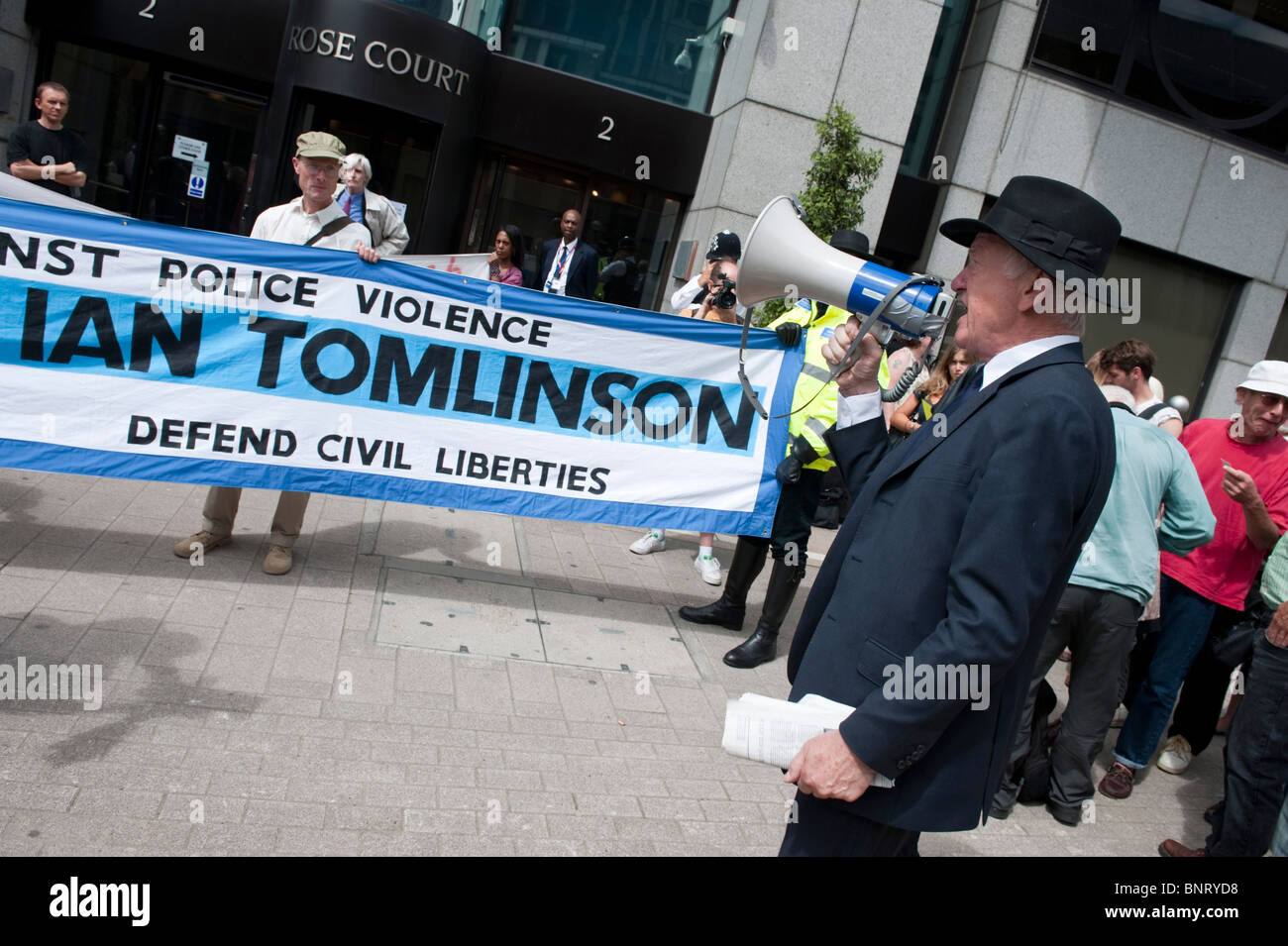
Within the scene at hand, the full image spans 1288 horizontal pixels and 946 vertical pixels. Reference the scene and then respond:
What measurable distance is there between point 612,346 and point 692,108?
699 cm

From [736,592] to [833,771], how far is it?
380 cm

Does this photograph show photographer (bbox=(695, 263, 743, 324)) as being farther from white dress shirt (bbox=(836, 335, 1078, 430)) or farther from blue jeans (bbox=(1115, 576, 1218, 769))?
white dress shirt (bbox=(836, 335, 1078, 430))

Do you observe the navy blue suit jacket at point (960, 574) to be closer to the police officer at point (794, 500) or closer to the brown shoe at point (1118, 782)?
the police officer at point (794, 500)

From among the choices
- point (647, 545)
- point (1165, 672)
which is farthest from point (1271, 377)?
point (647, 545)

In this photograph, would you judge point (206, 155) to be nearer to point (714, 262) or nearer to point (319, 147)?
point (319, 147)

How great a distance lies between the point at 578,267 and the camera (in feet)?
31.6

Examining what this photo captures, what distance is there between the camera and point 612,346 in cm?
562

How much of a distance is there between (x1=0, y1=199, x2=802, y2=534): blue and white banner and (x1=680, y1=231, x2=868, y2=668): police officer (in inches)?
6.7

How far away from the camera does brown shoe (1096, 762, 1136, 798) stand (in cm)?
512

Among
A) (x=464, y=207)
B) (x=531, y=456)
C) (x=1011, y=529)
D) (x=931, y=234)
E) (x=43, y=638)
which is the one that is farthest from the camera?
(x=931, y=234)

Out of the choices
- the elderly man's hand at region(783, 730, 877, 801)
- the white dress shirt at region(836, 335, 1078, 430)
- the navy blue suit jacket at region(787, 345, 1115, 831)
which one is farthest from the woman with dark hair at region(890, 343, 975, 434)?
the elderly man's hand at region(783, 730, 877, 801)

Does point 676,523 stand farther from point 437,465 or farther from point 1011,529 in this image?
point 1011,529

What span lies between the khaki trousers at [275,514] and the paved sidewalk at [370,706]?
194 millimetres
